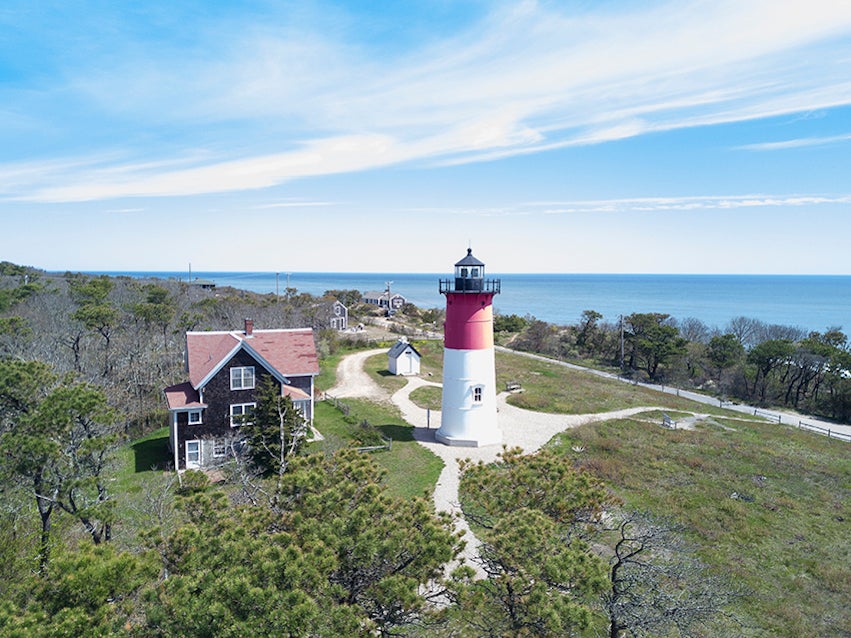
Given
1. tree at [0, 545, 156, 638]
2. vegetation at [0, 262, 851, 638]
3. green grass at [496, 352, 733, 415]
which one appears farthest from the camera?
green grass at [496, 352, 733, 415]

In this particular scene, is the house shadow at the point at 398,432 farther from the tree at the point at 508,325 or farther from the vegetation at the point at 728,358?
the tree at the point at 508,325

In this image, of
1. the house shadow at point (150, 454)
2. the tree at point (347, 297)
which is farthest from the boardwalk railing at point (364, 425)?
the tree at point (347, 297)

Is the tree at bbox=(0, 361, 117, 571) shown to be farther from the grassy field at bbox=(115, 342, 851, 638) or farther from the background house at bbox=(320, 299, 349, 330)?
the background house at bbox=(320, 299, 349, 330)

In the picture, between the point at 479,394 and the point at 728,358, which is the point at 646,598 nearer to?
the point at 479,394

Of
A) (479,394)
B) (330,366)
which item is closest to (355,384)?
(330,366)

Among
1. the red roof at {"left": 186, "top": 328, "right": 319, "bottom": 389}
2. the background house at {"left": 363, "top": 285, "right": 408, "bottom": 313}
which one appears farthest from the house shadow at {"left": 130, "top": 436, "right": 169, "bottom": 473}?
the background house at {"left": 363, "top": 285, "right": 408, "bottom": 313}

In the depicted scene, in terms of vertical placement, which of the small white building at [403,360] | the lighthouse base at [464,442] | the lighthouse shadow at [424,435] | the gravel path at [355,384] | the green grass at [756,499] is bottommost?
the green grass at [756,499]
